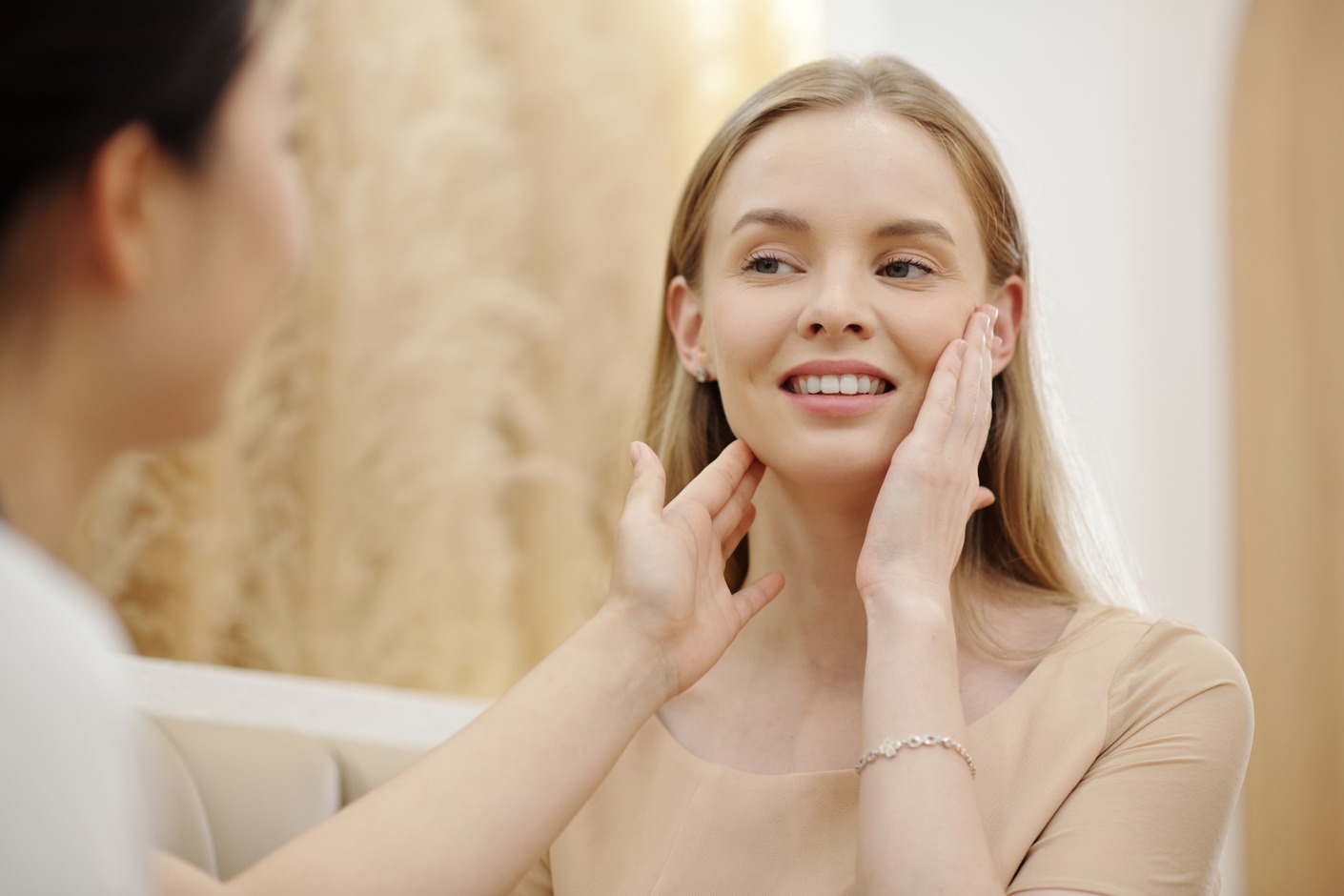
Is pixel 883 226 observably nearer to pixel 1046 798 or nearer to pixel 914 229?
pixel 914 229

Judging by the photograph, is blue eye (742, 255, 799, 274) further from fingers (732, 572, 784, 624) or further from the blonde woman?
fingers (732, 572, 784, 624)

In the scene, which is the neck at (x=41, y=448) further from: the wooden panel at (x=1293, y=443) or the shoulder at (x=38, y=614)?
the wooden panel at (x=1293, y=443)

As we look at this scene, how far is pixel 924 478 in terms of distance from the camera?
1.38m

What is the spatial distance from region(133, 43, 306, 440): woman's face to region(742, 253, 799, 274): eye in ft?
2.57

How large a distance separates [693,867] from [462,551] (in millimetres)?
1151

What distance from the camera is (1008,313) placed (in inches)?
64.7

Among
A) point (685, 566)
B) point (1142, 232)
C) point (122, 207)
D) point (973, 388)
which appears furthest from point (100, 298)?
point (1142, 232)

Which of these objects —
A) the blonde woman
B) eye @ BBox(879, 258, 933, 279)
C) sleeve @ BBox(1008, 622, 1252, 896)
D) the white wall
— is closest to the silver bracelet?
the blonde woman

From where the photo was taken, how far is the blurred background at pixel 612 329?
2.29m

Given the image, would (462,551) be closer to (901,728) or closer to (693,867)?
(693,867)

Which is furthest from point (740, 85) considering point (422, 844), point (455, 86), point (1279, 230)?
point (422, 844)

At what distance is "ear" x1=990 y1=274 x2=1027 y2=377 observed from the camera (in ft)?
5.35

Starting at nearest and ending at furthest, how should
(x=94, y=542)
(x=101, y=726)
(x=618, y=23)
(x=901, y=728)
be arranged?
(x=101, y=726) → (x=901, y=728) → (x=94, y=542) → (x=618, y=23)

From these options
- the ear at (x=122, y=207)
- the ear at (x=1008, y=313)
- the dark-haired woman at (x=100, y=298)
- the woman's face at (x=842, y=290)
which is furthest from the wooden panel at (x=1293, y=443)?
the ear at (x=122, y=207)
